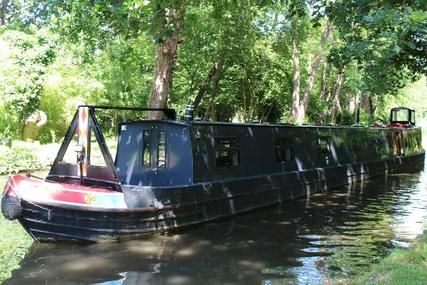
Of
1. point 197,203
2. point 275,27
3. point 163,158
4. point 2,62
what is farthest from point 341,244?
point 275,27

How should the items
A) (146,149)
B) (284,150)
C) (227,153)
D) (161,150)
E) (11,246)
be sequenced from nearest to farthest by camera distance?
1. (11,246)
2. (161,150)
3. (146,149)
4. (227,153)
5. (284,150)

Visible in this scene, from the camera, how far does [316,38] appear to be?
3148cm

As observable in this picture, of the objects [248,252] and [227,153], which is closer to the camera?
[248,252]

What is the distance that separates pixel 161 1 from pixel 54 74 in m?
19.8

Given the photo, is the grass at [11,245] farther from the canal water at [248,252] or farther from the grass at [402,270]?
the grass at [402,270]

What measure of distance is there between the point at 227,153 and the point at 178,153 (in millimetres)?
1658

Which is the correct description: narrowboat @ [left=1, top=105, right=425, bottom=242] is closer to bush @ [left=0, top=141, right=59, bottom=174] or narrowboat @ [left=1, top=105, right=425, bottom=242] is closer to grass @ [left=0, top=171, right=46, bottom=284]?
grass @ [left=0, top=171, right=46, bottom=284]

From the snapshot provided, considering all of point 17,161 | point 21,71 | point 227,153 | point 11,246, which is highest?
point 21,71

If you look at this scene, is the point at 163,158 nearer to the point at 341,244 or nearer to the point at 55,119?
the point at 341,244

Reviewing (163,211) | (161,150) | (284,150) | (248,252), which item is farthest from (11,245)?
(284,150)

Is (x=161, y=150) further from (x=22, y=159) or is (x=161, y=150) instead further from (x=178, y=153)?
(x=22, y=159)

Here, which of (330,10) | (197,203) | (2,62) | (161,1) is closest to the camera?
(161,1)

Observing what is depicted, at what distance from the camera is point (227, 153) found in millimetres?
12133

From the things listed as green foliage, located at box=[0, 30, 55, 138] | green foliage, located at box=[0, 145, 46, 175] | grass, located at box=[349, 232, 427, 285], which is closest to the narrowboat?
grass, located at box=[349, 232, 427, 285]
